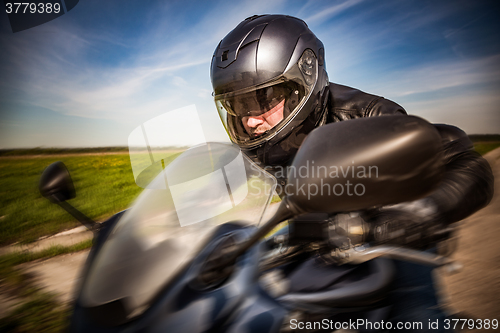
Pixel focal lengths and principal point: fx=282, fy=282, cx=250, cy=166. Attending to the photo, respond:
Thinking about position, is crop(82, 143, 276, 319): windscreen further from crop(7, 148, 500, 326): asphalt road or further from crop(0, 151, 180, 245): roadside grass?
crop(0, 151, 180, 245): roadside grass

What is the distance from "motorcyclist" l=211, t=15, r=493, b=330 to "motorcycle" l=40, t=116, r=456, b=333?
40 cm

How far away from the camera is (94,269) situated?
83cm

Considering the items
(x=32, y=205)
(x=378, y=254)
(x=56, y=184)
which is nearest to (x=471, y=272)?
(x=378, y=254)

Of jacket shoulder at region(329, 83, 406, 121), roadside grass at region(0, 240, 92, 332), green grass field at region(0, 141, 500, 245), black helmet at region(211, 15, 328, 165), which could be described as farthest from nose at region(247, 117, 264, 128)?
green grass field at region(0, 141, 500, 245)

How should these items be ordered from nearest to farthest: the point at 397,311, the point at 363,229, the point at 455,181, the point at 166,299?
the point at 166,299 → the point at 363,229 → the point at 397,311 → the point at 455,181

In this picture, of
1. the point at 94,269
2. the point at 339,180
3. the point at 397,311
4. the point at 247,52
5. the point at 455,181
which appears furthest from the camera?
the point at 247,52

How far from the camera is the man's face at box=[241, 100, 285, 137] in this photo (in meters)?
1.71

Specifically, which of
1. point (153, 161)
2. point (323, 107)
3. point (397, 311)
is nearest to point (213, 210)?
point (153, 161)

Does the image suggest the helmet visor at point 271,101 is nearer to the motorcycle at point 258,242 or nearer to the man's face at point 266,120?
the man's face at point 266,120

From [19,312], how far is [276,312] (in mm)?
2711

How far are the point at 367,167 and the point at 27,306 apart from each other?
3106 millimetres

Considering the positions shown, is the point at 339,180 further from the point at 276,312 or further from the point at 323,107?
the point at 323,107

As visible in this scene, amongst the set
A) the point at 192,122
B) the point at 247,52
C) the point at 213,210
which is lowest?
the point at 213,210

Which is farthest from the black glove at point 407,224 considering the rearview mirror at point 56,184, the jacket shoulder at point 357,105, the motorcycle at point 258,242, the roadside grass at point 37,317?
the roadside grass at point 37,317
